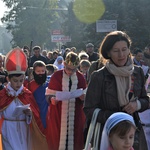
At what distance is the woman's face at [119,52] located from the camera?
13.9 feet

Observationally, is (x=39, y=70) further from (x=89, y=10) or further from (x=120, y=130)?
(x=89, y=10)

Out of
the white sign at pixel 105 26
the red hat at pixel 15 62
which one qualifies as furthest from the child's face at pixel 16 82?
the white sign at pixel 105 26

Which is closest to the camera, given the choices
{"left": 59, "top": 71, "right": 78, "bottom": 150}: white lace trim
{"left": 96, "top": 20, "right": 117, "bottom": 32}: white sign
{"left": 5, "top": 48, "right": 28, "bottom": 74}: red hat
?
{"left": 5, "top": 48, "right": 28, "bottom": 74}: red hat

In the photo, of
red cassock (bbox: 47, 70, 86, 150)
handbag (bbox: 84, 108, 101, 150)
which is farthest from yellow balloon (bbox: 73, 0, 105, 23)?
handbag (bbox: 84, 108, 101, 150)

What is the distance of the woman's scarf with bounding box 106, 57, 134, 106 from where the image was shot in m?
4.20

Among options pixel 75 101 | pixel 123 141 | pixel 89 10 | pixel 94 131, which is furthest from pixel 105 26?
pixel 89 10

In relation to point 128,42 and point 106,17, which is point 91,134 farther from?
point 106,17

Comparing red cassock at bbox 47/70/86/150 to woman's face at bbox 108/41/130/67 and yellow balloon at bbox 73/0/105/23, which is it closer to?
woman's face at bbox 108/41/130/67

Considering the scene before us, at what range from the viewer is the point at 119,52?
424 cm

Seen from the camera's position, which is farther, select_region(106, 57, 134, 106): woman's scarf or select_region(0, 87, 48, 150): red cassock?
select_region(0, 87, 48, 150): red cassock

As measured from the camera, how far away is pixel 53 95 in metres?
7.06

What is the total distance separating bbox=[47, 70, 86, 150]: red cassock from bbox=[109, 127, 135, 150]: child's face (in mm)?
3528

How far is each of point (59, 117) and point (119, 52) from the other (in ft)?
10.3

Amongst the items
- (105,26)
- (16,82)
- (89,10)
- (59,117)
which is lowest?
(59,117)
